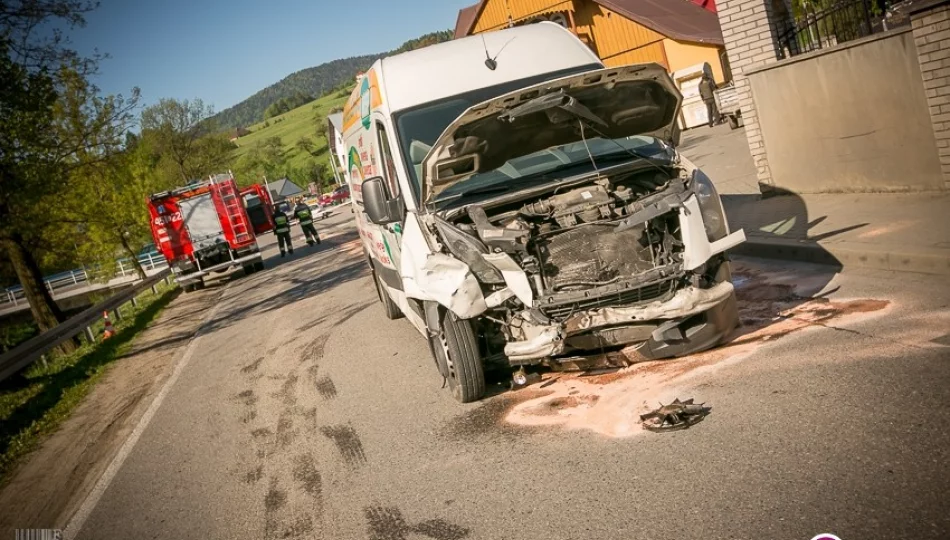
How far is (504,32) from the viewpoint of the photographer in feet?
25.1

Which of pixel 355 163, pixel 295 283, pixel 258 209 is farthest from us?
pixel 258 209

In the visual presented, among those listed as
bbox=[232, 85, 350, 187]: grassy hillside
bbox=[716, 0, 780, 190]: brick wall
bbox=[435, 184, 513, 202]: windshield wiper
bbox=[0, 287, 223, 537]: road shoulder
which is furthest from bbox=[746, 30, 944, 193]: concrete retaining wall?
bbox=[232, 85, 350, 187]: grassy hillside

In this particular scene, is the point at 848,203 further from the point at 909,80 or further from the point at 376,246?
the point at 376,246

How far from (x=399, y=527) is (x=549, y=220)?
263 cm

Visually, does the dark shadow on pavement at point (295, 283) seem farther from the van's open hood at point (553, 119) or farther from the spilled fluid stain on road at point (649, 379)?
the spilled fluid stain on road at point (649, 379)

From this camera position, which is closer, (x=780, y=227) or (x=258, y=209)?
(x=780, y=227)

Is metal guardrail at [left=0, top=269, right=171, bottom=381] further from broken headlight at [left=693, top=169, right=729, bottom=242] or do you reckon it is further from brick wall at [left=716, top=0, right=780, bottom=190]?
brick wall at [left=716, top=0, right=780, bottom=190]

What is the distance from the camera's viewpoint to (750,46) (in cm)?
1077

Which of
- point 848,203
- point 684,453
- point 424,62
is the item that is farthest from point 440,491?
point 848,203

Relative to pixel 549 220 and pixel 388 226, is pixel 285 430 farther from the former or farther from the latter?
pixel 549 220

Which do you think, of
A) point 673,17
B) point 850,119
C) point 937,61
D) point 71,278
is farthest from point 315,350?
point 71,278

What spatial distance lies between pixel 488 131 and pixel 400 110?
50.8 inches

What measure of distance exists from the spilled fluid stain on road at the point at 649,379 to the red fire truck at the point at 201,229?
65.9 feet

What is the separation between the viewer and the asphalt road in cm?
347
